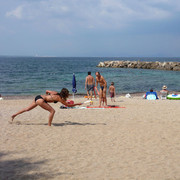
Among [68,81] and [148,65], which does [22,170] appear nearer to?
[68,81]

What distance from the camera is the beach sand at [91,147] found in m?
4.36

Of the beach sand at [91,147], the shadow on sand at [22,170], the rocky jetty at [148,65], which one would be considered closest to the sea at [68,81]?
the rocky jetty at [148,65]

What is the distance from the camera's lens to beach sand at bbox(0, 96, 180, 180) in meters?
4.36

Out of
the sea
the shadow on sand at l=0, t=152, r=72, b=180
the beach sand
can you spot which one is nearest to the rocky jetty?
the sea

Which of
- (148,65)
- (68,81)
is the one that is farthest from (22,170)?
(148,65)

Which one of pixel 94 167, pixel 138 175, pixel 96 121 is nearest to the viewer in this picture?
pixel 138 175

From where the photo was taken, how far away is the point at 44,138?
654cm

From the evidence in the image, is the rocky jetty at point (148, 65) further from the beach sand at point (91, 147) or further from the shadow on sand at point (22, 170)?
the shadow on sand at point (22, 170)

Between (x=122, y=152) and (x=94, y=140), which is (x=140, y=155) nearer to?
(x=122, y=152)

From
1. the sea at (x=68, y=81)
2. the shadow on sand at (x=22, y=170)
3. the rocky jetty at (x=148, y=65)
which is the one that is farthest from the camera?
the rocky jetty at (x=148, y=65)

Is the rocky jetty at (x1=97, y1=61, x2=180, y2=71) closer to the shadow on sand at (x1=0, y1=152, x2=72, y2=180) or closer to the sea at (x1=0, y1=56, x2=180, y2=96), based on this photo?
the sea at (x1=0, y1=56, x2=180, y2=96)

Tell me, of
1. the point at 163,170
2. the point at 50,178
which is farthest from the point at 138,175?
the point at 50,178

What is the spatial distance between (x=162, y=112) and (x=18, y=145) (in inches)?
245

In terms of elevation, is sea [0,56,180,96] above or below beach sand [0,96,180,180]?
below
